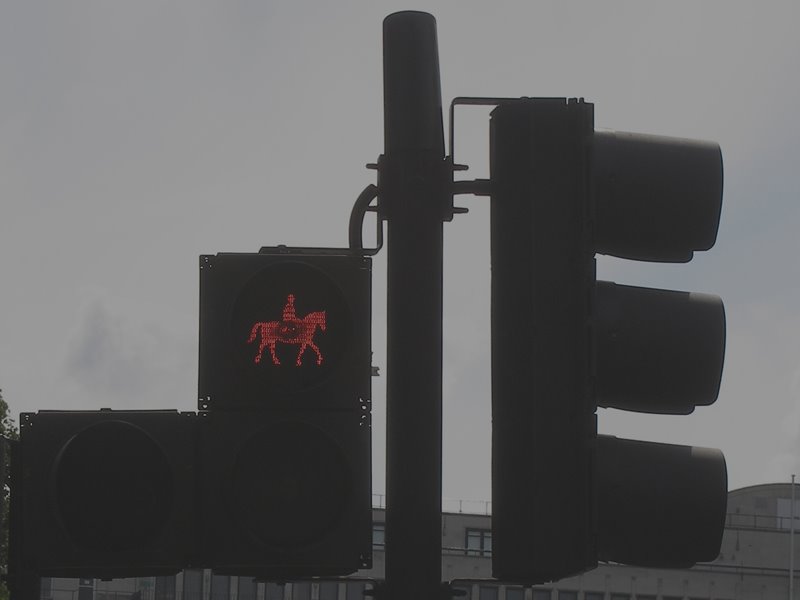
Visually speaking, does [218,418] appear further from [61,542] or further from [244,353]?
[61,542]

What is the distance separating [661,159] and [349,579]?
126cm

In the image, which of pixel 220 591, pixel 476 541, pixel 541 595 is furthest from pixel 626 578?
pixel 220 591

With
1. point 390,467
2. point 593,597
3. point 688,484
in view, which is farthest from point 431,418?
point 593,597

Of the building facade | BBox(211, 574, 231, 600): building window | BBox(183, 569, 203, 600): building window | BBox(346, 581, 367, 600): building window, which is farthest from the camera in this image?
BBox(211, 574, 231, 600): building window

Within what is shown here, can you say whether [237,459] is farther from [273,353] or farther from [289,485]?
[273,353]

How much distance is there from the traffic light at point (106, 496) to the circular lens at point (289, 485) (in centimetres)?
15

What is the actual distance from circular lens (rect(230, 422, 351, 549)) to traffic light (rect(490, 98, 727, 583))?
0.39 metres

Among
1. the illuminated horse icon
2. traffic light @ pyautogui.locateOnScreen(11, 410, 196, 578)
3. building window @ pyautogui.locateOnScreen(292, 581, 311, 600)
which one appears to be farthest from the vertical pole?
building window @ pyautogui.locateOnScreen(292, 581, 311, 600)

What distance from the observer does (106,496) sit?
153 inches

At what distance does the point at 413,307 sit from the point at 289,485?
1.69 feet

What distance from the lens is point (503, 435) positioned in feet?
Result: 12.3

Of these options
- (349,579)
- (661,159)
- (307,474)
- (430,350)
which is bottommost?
(349,579)

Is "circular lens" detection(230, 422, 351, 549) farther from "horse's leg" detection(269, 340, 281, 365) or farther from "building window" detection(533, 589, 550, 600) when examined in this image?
"building window" detection(533, 589, 550, 600)

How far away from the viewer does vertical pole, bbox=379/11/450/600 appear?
379 cm
